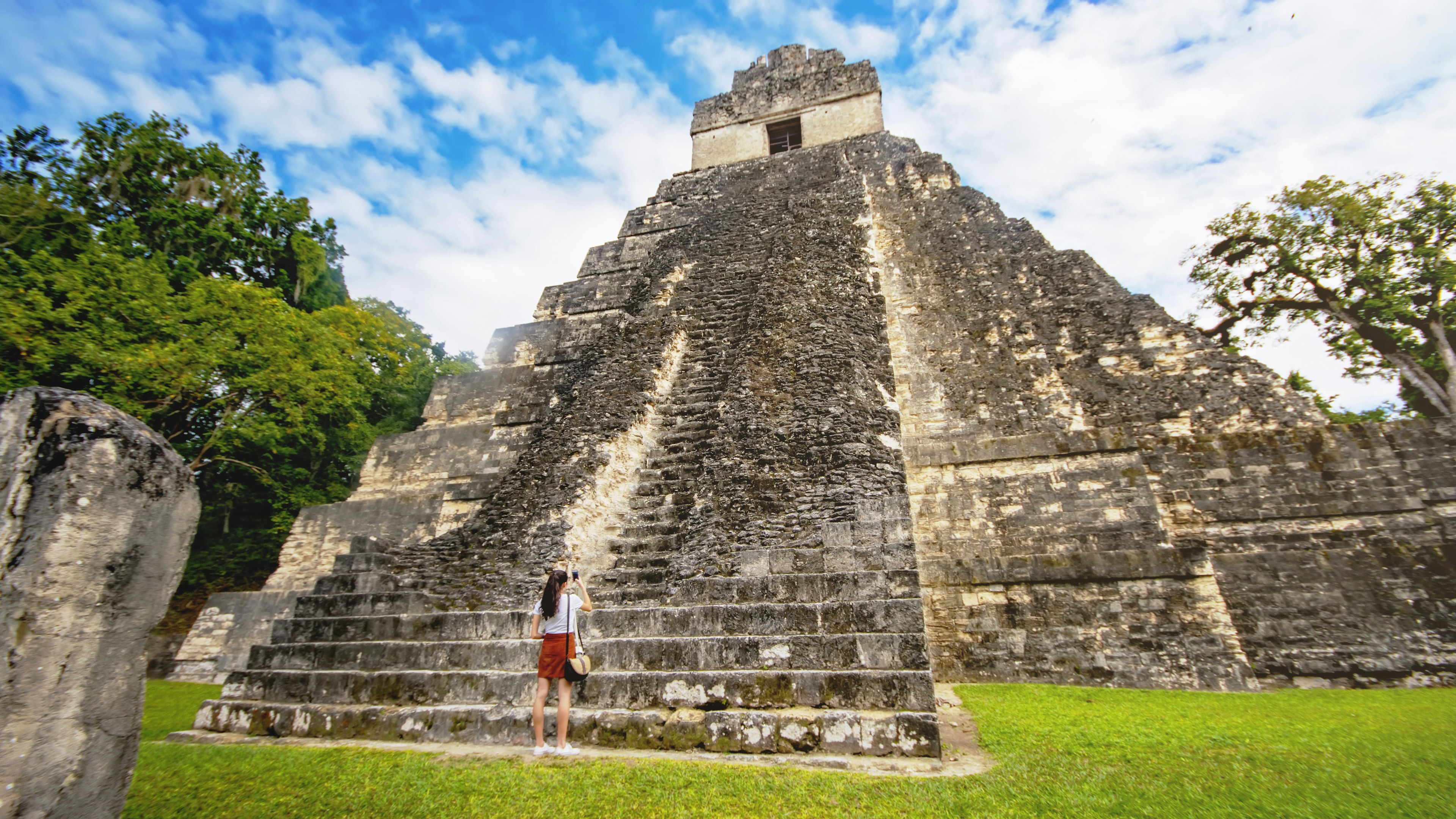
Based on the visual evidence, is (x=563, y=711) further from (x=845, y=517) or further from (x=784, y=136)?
(x=784, y=136)

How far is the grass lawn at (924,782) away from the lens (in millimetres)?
2730

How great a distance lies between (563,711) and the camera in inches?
145

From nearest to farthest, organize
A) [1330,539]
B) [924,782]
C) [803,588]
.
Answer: [924,782]
[803,588]
[1330,539]

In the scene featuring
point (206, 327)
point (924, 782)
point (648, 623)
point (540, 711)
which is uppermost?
point (206, 327)

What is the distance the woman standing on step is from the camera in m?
3.67

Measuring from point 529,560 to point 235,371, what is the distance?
11779 mm

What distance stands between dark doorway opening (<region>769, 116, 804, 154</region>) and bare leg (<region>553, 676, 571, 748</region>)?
14388 millimetres

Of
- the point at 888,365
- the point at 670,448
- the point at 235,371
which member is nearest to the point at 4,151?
the point at 235,371

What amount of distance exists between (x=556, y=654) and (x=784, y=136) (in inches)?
587

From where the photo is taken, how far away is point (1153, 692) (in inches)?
231

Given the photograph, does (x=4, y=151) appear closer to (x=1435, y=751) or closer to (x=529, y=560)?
(x=529, y=560)

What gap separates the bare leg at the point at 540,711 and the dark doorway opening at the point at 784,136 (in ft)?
47.2

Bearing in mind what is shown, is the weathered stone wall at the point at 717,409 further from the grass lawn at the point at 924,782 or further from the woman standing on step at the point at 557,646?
the grass lawn at the point at 924,782

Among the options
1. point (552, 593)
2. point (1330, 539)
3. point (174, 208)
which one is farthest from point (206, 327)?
point (1330, 539)
